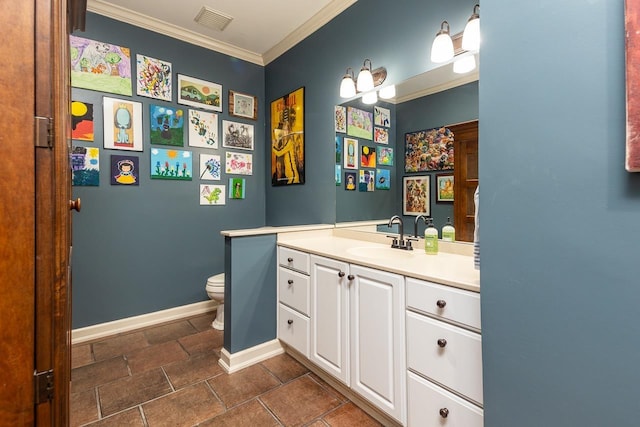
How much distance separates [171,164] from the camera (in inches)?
112

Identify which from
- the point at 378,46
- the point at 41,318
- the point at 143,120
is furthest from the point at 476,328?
the point at 143,120

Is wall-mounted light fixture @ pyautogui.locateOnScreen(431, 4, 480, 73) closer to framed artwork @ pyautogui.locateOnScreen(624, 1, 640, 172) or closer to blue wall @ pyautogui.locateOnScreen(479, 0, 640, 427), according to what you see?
blue wall @ pyautogui.locateOnScreen(479, 0, 640, 427)

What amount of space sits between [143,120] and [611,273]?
324 centimetres

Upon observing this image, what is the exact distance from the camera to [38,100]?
67 centimetres

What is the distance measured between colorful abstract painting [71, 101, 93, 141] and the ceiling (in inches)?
31.8

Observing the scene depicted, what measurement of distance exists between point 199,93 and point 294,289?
223cm

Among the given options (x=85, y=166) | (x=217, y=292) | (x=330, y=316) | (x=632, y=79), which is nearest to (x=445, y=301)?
(x=330, y=316)

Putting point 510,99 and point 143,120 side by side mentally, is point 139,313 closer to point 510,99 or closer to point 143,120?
point 143,120

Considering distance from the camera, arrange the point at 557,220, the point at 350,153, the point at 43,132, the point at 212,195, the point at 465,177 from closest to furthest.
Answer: the point at 43,132, the point at 557,220, the point at 465,177, the point at 350,153, the point at 212,195

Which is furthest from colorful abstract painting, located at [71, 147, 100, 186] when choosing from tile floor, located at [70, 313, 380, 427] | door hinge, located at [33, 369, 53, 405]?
door hinge, located at [33, 369, 53, 405]

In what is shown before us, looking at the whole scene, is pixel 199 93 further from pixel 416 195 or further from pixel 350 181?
pixel 416 195

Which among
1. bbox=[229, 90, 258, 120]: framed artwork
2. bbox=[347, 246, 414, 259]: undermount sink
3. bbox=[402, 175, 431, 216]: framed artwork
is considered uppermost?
bbox=[229, 90, 258, 120]: framed artwork

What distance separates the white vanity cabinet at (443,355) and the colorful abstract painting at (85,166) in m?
2.67

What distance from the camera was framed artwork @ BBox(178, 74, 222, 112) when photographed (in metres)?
2.90
